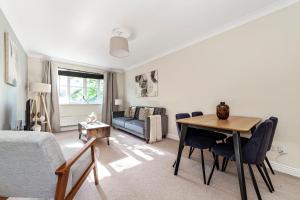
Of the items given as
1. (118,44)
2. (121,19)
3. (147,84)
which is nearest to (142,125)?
(147,84)

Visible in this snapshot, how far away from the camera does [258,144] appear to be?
4.34 feet

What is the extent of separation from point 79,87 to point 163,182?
4.44 meters

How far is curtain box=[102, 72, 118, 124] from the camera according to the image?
17.3 feet

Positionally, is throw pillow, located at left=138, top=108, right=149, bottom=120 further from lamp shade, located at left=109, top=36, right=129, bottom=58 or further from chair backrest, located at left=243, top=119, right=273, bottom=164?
chair backrest, located at left=243, top=119, right=273, bottom=164

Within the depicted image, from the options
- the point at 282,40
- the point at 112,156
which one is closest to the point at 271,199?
the point at 282,40

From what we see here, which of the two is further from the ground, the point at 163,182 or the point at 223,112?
the point at 223,112

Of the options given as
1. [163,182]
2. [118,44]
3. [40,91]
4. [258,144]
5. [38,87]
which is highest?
[118,44]

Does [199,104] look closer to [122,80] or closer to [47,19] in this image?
[47,19]

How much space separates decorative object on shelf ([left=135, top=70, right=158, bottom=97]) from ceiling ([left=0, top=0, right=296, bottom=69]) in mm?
1081

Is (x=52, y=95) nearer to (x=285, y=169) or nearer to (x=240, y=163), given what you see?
(x=240, y=163)

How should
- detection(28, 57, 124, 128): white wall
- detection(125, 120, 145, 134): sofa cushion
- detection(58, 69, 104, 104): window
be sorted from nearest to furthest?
1. detection(125, 120, 145, 134): sofa cushion
2. detection(28, 57, 124, 128): white wall
3. detection(58, 69, 104, 104): window

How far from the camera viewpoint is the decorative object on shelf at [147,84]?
424 cm

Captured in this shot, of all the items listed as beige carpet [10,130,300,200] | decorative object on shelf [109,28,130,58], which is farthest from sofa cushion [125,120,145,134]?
decorative object on shelf [109,28,130,58]

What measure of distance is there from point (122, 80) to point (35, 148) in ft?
16.9
